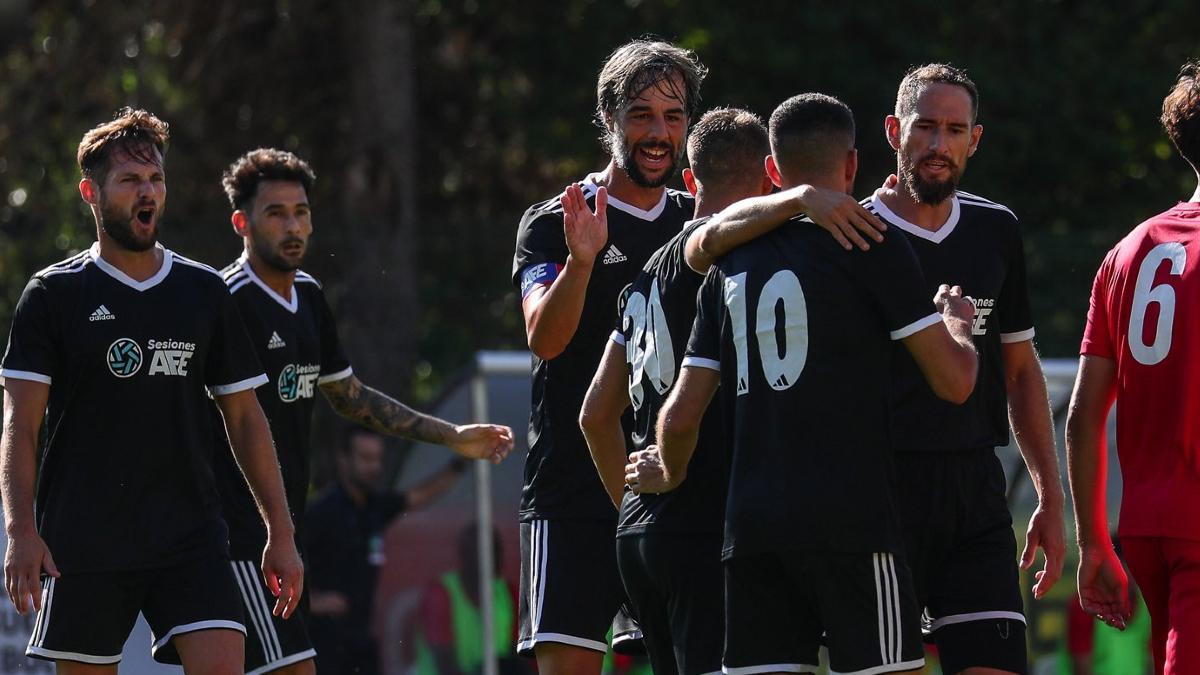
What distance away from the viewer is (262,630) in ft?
22.4

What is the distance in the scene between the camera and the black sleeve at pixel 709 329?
4.73 metres

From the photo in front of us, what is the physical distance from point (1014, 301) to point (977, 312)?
22 centimetres

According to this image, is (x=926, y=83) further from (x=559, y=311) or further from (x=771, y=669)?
(x=771, y=669)

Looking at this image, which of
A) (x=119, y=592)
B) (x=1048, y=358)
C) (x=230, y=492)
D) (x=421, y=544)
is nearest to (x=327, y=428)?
(x=421, y=544)

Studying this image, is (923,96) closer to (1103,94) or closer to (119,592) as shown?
(119,592)

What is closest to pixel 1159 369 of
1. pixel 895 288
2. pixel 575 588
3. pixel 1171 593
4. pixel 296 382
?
pixel 1171 593

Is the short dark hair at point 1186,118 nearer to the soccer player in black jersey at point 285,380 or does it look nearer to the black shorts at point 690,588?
the black shorts at point 690,588

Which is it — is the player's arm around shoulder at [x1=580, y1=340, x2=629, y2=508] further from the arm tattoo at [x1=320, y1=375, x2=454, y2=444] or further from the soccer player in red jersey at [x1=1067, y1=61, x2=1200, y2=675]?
the arm tattoo at [x1=320, y1=375, x2=454, y2=444]

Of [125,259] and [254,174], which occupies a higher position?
[254,174]

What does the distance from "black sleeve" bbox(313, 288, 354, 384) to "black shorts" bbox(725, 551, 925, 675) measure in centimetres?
311

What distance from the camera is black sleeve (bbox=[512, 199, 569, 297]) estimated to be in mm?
5902

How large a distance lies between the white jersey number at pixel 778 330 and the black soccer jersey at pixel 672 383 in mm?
413

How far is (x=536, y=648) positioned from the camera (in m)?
5.93

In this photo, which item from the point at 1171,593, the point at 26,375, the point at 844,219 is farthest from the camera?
the point at 26,375
